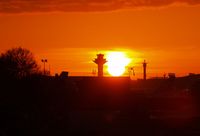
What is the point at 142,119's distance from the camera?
62062 millimetres

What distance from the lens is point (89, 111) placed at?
64625 millimetres

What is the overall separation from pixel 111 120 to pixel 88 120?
2290mm

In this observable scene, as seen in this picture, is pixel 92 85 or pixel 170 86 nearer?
pixel 92 85

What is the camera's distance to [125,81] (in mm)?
82312

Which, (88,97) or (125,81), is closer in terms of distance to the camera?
(88,97)

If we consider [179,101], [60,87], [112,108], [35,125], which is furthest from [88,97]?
[35,125]

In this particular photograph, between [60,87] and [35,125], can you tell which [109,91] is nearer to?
[60,87]

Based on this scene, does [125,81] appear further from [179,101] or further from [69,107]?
[69,107]

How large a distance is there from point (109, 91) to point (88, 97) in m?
4.41

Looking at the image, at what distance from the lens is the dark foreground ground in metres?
50.5

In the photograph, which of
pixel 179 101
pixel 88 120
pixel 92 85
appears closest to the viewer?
pixel 88 120

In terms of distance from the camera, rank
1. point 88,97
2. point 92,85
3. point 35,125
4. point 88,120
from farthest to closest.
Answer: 1. point 92,85
2. point 88,97
3. point 88,120
4. point 35,125

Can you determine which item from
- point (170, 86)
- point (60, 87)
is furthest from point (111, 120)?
point (170, 86)

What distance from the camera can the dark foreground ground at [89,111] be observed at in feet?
166
